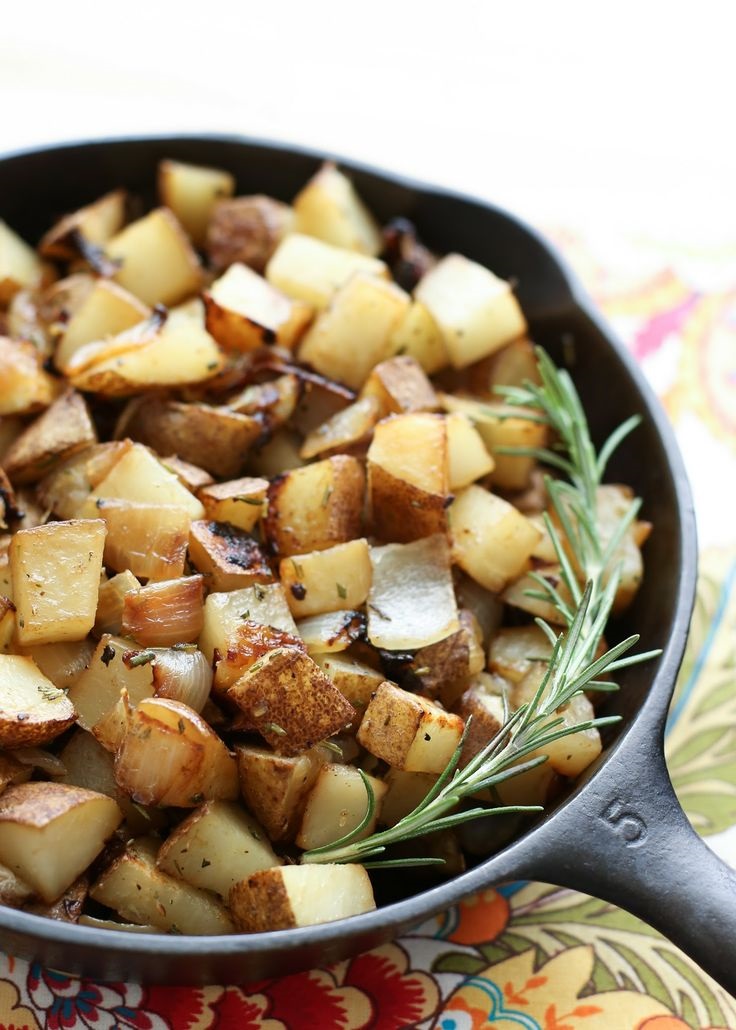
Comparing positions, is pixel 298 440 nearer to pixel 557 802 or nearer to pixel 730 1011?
pixel 557 802

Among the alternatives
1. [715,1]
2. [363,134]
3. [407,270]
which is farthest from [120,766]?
[715,1]

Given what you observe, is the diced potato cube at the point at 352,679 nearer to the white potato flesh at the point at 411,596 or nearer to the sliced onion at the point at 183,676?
the white potato flesh at the point at 411,596

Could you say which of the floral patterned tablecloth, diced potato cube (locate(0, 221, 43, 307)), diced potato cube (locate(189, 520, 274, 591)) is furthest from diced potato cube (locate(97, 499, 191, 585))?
diced potato cube (locate(0, 221, 43, 307))

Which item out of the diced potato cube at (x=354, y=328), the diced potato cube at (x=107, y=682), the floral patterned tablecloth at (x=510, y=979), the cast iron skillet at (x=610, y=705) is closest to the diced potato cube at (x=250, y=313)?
the diced potato cube at (x=354, y=328)

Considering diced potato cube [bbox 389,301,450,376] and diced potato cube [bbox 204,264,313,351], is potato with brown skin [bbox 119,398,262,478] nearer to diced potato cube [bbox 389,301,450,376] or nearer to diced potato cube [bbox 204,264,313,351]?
diced potato cube [bbox 204,264,313,351]

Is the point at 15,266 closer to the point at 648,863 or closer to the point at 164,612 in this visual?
the point at 164,612
